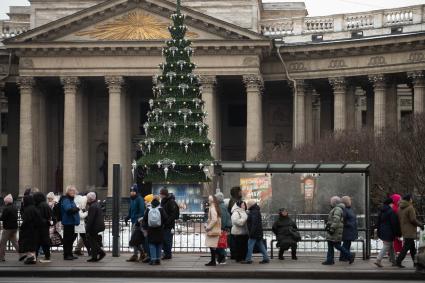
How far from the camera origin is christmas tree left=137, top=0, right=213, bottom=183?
3994cm

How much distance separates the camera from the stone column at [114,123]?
235ft

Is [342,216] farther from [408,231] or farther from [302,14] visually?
[302,14]

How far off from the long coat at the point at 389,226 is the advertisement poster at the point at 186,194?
1298 cm

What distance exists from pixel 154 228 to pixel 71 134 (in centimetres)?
4423

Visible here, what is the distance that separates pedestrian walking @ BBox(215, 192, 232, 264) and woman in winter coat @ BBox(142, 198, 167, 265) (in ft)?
5.48

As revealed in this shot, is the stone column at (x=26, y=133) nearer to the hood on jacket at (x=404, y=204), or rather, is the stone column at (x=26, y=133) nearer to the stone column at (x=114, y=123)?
the stone column at (x=114, y=123)

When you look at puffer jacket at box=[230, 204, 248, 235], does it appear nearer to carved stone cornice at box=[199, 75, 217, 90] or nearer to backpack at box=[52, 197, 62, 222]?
backpack at box=[52, 197, 62, 222]

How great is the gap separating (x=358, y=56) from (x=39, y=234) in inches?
1768

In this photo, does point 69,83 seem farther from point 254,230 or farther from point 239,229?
point 254,230

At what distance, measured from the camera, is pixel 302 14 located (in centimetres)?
8562

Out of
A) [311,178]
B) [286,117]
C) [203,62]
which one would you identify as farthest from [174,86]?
[286,117]

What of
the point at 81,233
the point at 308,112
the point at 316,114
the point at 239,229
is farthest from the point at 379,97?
the point at 239,229

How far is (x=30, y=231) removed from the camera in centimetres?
2858

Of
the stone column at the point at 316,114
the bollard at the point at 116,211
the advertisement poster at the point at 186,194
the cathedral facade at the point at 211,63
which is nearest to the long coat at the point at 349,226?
the bollard at the point at 116,211
